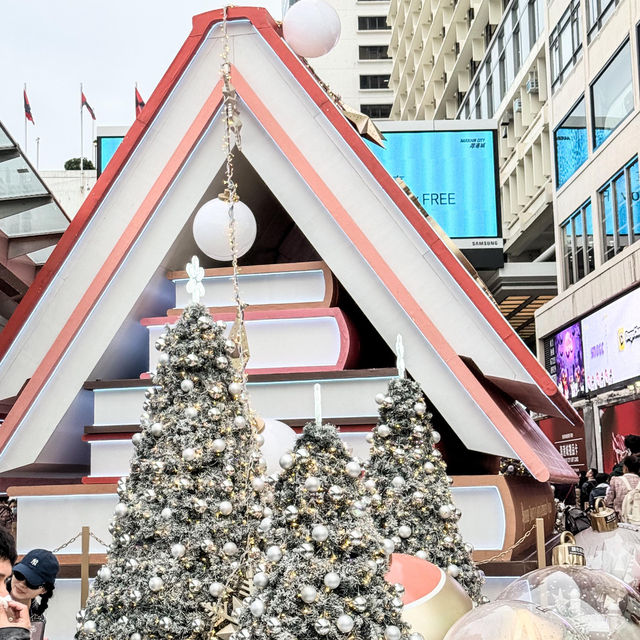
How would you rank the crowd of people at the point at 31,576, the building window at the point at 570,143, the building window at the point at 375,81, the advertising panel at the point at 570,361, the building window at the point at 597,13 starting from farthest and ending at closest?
the building window at the point at 375,81 < the advertising panel at the point at 570,361 < the building window at the point at 570,143 < the building window at the point at 597,13 < the crowd of people at the point at 31,576

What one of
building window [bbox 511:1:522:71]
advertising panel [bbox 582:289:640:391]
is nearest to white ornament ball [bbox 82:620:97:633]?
advertising panel [bbox 582:289:640:391]

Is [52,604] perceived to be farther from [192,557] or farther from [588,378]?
[588,378]

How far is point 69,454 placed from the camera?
705 centimetres

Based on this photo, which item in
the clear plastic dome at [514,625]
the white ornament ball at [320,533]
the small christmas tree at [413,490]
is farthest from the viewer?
the small christmas tree at [413,490]

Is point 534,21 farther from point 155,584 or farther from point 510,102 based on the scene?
point 155,584

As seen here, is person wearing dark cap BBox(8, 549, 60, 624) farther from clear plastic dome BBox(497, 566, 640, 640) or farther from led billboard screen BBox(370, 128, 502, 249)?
led billboard screen BBox(370, 128, 502, 249)

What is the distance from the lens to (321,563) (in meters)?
3.19

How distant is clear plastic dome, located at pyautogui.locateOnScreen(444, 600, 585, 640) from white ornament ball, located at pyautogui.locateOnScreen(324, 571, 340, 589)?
819 mm

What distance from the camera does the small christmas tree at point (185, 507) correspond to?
4.15 metres

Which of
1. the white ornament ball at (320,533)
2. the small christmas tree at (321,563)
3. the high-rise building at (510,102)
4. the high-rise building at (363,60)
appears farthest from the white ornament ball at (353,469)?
the high-rise building at (363,60)

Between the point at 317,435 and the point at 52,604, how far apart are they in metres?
3.60

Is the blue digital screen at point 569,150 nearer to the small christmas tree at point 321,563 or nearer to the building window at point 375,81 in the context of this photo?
the small christmas tree at point 321,563

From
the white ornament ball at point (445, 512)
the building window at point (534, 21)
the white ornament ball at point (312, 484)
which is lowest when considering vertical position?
the white ornament ball at point (445, 512)

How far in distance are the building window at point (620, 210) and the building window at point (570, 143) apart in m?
2.04
